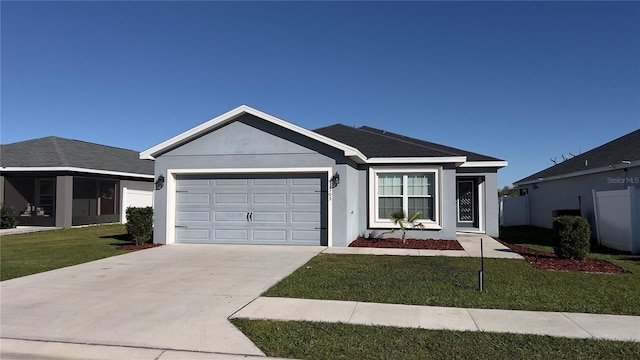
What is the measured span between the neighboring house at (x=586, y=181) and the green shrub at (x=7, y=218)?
25554mm

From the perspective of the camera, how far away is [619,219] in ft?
42.5

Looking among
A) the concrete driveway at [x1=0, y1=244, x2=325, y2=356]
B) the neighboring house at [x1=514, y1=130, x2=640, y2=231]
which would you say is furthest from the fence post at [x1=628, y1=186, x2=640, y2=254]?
the concrete driveway at [x1=0, y1=244, x2=325, y2=356]

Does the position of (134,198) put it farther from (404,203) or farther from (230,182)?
(404,203)

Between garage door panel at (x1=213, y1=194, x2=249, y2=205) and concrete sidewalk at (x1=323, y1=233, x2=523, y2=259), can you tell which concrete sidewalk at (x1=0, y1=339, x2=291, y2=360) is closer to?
concrete sidewalk at (x1=323, y1=233, x2=523, y2=259)

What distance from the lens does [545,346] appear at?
475 centimetres

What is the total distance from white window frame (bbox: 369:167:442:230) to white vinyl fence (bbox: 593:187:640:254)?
17.6 feet

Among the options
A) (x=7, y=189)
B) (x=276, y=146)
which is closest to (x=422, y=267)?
(x=276, y=146)

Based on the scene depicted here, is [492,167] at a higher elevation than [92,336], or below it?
higher

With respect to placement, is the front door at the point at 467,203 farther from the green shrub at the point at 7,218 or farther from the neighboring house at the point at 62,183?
the green shrub at the point at 7,218

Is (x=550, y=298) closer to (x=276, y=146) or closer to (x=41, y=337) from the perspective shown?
(x=41, y=337)

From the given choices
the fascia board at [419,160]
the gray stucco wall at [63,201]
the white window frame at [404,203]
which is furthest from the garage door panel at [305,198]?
the gray stucco wall at [63,201]

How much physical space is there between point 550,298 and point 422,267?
9.87ft

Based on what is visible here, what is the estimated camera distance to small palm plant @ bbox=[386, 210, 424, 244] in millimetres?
13602

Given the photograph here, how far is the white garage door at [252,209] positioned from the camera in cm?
1315
